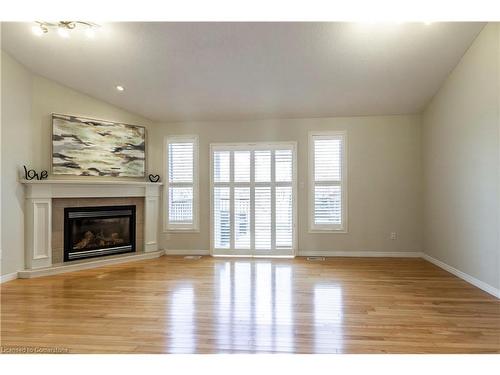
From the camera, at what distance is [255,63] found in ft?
14.3

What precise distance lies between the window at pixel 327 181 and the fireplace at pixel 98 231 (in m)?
3.44

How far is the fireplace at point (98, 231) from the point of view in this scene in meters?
5.34

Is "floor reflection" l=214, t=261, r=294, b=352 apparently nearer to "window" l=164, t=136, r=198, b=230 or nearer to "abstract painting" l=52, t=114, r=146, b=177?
"window" l=164, t=136, r=198, b=230

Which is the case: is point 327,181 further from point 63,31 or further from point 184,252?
point 63,31

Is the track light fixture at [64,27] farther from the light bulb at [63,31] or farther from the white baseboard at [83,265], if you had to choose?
the white baseboard at [83,265]

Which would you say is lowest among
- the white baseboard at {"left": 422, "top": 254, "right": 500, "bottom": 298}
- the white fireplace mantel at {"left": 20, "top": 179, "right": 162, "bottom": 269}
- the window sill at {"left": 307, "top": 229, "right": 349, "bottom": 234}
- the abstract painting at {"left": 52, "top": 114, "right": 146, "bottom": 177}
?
the white baseboard at {"left": 422, "top": 254, "right": 500, "bottom": 298}

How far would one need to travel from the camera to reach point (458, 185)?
461 centimetres

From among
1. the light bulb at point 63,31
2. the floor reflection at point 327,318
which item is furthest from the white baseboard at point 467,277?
the light bulb at point 63,31

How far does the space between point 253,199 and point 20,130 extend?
3861 mm

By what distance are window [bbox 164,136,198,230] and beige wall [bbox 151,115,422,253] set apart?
1.34 meters

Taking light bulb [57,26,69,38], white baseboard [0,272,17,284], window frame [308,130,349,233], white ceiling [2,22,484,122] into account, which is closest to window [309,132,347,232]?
window frame [308,130,349,233]

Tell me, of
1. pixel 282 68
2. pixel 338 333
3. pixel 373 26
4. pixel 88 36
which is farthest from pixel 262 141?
pixel 338 333

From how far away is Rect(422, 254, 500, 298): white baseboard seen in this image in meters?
3.75

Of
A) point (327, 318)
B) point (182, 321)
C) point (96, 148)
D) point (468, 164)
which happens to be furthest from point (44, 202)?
point (468, 164)
